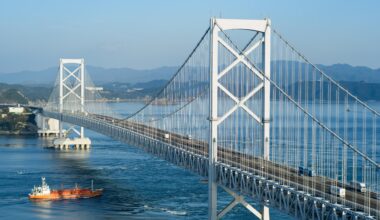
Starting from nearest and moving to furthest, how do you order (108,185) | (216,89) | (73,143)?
(216,89) < (108,185) < (73,143)

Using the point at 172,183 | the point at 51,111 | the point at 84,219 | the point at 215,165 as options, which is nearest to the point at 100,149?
the point at 51,111

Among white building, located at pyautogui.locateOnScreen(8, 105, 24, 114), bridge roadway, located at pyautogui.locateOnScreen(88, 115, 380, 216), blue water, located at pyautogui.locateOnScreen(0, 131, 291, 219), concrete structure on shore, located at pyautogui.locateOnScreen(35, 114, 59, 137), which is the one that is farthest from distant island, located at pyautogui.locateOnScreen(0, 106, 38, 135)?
Result: bridge roadway, located at pyautogui.locateOnScreen(88, 115, 380, 216)

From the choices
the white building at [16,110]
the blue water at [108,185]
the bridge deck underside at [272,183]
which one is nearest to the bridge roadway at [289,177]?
the bridge deck underside at [272,183]

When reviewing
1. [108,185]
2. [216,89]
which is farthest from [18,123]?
[216,89]

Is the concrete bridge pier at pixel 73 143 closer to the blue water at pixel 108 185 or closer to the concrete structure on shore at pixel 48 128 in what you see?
the blue water at pixel 108 185

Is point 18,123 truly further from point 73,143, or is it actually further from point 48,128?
point 73,143

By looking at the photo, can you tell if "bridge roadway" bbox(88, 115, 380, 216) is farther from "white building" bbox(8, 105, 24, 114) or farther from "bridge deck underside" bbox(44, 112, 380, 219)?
"white building" bbox(8, 105, 24, 114)
